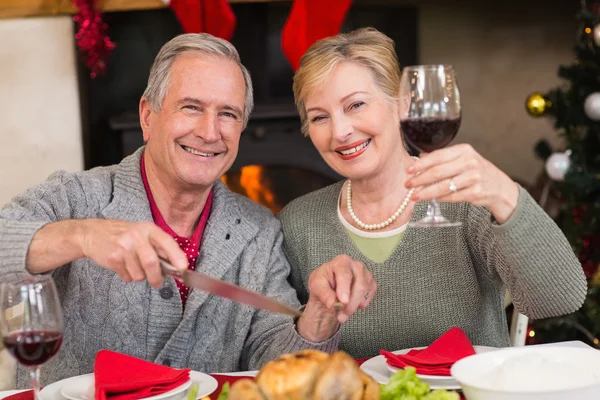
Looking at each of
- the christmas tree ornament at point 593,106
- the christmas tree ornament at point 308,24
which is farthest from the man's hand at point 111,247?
the christmas tree ornament at point 593,106

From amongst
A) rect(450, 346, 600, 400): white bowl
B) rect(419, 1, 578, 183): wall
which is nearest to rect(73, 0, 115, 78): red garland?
rect(419, 1, 578, 183): wall

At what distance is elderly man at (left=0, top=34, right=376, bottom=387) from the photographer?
1.77m

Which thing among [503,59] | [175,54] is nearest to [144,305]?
[175,54]

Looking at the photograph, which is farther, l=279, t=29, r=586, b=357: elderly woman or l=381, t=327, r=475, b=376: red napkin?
l=279, t=29, r=586, b=357: elderly woman

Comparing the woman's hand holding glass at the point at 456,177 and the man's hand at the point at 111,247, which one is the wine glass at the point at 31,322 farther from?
the woman's hand holding glass at the point at 456,177

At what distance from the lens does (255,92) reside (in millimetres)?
3279

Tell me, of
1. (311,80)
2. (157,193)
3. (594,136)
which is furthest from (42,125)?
(594,136)

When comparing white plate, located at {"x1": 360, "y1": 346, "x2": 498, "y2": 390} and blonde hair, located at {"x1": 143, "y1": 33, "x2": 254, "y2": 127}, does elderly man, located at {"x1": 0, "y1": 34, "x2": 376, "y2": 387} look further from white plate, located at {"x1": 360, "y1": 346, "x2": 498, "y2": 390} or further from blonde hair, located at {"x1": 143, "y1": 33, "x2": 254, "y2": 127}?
white plate, located at {"x1": 360, "y1": 346, "x2": 498, "y2": 390}

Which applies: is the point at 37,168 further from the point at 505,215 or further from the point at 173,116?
the point at 505,215

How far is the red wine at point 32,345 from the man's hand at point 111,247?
182 mm

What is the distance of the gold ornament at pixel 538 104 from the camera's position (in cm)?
298

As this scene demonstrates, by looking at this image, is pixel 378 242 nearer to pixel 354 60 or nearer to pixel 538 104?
pixel 354 60

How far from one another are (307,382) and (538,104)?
2.22 metres

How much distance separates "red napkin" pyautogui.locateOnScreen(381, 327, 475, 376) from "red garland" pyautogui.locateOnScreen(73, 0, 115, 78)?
1986 millimetres
